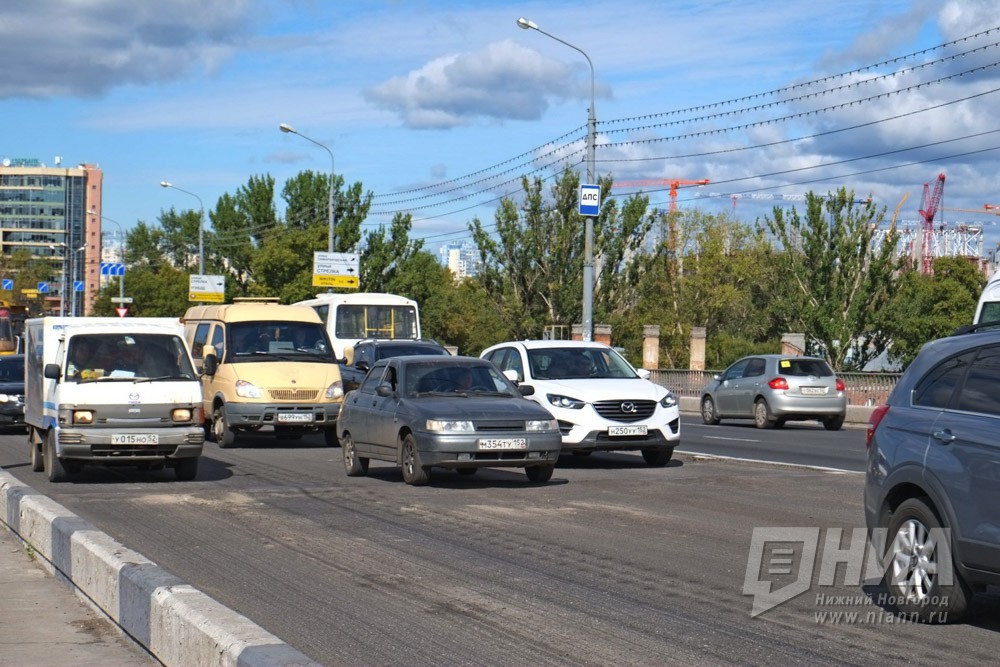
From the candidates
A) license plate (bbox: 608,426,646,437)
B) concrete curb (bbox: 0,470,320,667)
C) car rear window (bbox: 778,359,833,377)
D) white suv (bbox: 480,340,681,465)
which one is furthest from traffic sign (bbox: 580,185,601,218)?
concrete curb (bbox: 0,470,320,667)

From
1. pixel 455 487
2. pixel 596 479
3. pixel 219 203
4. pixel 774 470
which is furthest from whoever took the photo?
pixel 219 203

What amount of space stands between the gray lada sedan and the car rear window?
47.4 ft

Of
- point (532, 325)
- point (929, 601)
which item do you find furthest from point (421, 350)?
point (532, 325)

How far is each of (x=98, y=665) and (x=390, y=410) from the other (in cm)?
932

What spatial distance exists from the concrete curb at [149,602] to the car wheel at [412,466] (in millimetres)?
5356

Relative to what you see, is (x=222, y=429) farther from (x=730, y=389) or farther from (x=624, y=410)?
(x=730, y=389)

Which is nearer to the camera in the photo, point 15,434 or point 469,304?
point 15,434

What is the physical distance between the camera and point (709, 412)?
33.4m

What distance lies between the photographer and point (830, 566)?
387 inches

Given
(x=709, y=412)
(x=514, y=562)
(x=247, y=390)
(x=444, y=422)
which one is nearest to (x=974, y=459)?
(x=514, y=562)

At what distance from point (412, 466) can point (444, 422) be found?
79 centimetres

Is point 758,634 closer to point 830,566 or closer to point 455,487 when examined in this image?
point 830,566

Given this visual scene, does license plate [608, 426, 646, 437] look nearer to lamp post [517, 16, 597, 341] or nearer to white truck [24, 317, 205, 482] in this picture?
white truck [24, 317, 205, 482]

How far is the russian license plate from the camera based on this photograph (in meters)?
18.0
